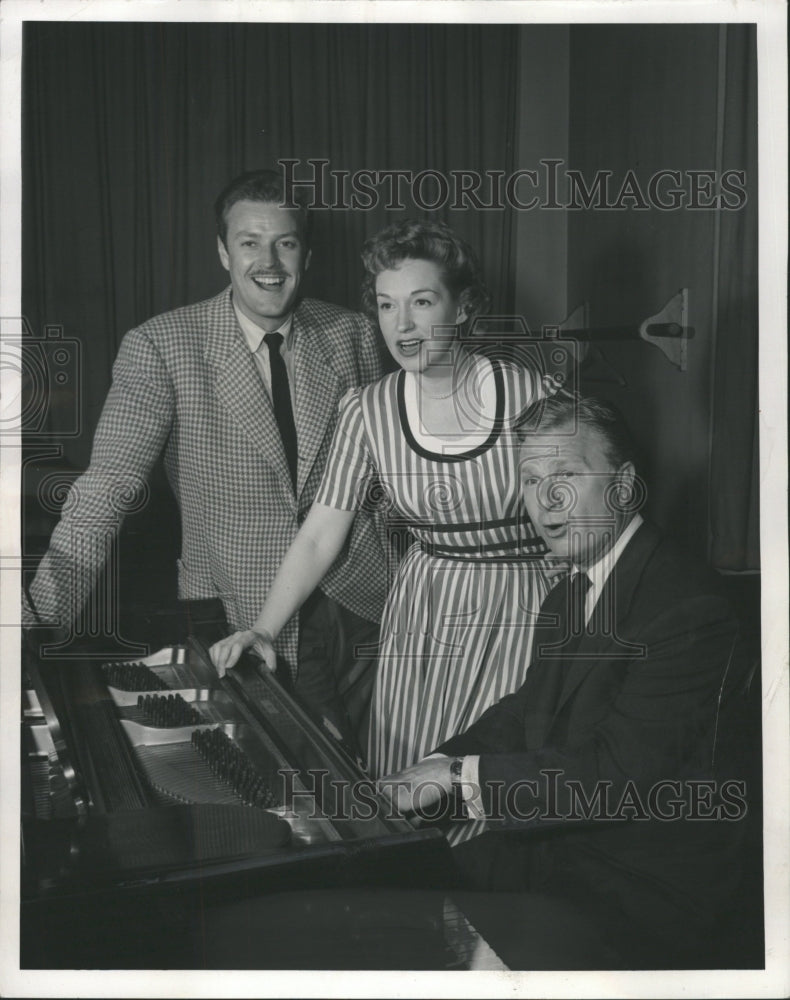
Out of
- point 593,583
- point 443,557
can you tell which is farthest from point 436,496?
point 593,583

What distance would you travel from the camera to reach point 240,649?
2.08m

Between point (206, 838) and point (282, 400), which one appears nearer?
point (206, 838)

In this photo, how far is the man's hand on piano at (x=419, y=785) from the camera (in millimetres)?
1964

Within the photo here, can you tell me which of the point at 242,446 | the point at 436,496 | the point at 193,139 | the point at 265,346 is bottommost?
the point at 436,496

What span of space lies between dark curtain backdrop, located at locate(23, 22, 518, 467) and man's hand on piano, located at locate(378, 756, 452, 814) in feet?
3.17

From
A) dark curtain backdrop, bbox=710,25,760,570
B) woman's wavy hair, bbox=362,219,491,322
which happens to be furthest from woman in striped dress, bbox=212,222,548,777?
dark curtain backdrop, bbox=710,25,760,570

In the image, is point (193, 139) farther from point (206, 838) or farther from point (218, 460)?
point (206, 838)

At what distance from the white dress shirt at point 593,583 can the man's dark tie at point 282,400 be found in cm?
64

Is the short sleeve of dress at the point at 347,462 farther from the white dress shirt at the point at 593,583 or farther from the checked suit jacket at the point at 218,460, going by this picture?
the white dress shirt at the point at 593,583

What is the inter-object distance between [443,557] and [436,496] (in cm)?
13

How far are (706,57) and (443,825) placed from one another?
169 centimetres

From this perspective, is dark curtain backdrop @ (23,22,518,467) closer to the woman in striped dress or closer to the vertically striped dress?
the woman in striped dress

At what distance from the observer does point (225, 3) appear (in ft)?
6.64

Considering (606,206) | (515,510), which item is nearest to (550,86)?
(606,206)
